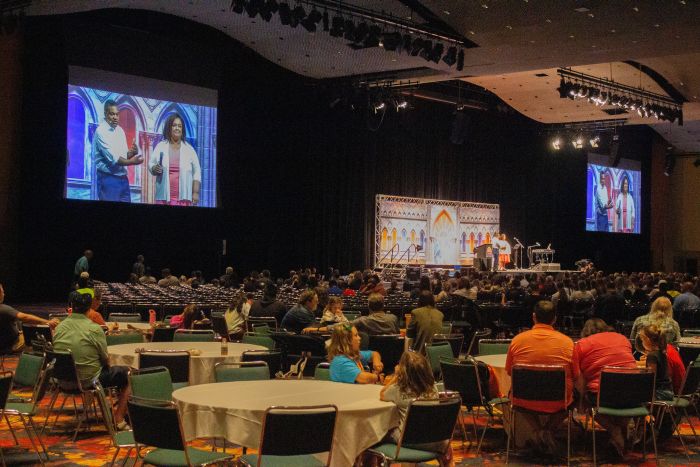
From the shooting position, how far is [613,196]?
3406 centimetres

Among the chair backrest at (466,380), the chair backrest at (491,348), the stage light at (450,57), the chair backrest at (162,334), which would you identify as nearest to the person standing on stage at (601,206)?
the stage light at (450,57)

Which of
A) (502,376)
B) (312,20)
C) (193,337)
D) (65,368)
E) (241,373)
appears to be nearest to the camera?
(241,373)

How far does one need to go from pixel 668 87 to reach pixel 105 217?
573 inches

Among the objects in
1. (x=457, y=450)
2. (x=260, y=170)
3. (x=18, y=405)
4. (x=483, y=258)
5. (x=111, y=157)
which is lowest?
(x=457, y=450)

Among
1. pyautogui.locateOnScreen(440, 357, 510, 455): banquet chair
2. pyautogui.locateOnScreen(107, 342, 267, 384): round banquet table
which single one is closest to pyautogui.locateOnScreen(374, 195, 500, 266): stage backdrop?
pyautogui.locateOnScreen(107, 342, 267, 384): round banquet table

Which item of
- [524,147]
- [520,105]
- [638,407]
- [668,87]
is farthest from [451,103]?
[638,407]

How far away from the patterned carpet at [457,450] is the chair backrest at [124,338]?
2.86 feet

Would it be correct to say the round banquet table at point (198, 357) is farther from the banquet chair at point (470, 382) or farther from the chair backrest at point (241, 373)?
the banquet chair at point (470, 382)

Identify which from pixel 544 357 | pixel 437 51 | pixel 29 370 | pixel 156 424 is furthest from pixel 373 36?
pixel 156 424

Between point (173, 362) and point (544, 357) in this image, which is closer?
point (544, 357)

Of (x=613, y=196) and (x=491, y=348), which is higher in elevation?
(x=613, y=196)

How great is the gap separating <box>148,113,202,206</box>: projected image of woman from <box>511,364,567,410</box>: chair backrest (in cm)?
1403

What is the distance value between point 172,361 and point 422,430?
8.78 ft

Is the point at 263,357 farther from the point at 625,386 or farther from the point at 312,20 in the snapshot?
the point at 312,20
